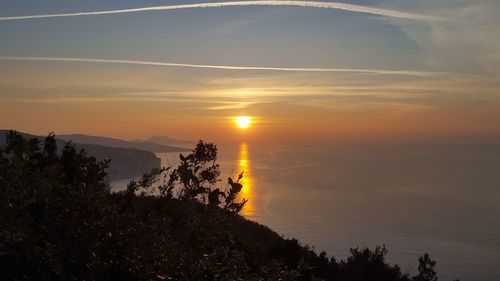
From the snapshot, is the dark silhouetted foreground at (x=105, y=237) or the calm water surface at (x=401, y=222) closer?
the dark silhouetted foreground at (x=105, y=237)

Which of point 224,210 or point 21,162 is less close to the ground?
point 21,162

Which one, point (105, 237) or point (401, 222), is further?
point (401, 222)

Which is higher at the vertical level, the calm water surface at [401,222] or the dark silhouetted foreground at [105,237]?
the calm water surface at [401,222]

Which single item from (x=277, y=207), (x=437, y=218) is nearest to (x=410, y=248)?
(x=437, y=218)

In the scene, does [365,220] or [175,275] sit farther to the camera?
[365,220]

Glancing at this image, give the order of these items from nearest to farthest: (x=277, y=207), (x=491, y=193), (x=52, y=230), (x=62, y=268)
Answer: (x=62, y=268) → (x=52, y=230) → (x=277, y=207) → (x=491, y=193)

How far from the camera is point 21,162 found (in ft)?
26.2

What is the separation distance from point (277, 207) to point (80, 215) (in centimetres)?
15512

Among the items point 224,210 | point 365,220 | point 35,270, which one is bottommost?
point 35,270

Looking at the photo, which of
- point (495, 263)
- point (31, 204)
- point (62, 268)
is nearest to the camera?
point (62, 268)

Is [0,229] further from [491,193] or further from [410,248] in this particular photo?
[491,193]

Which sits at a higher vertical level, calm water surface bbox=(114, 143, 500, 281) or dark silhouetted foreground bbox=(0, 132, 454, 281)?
calm water surface bbox=(114, 143, 500, 281)

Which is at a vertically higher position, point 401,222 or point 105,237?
point 401,222

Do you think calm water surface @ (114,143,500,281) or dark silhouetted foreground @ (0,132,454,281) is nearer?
dark silhouetted foreground @ (0,132,454,281)
